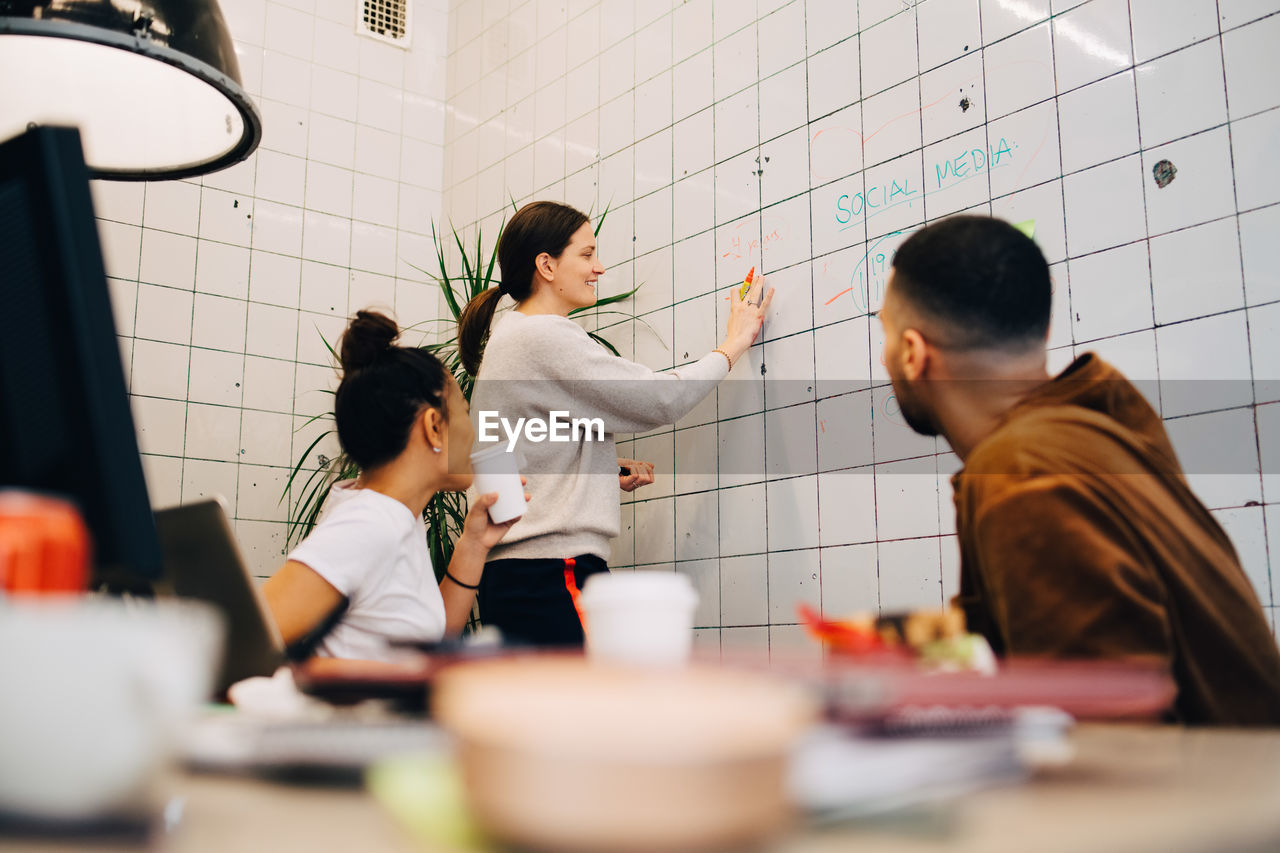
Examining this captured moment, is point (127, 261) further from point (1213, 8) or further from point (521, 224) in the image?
point (1213, 8)

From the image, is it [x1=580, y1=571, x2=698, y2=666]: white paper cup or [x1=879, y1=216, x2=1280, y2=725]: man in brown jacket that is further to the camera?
[x1=879, y1=216, x2=1280, y2=725]: man in brown jacket

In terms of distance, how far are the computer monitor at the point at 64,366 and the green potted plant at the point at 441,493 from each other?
215 cm

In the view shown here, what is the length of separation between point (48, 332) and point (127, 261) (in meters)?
3.07

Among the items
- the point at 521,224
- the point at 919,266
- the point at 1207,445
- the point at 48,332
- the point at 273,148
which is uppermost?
the point at 273,148

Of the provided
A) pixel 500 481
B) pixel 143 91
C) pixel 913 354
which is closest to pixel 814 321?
pixel 500 481

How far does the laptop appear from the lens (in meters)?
1.33

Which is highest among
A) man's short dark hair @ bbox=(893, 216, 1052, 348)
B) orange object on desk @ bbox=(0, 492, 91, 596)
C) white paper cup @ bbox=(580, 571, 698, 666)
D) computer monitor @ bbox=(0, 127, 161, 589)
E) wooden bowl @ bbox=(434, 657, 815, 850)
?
man's short dark hair @ bbox=(893, 216, 1052, 348)

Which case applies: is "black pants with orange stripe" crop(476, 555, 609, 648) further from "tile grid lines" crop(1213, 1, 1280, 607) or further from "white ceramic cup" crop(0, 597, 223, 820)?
"white ceramic cup" crop(0, 597, 223, 820)

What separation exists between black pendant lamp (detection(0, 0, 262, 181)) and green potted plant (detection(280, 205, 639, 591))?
1248 mm

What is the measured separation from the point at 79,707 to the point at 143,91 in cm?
153

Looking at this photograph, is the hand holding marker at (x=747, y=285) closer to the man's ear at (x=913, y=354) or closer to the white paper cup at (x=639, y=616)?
the man's ear at (x=913, y=354)

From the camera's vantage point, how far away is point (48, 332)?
0.72 meters

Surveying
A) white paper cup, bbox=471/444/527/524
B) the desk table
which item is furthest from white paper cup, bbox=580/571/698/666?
white paper cup, bbox=471/444/527/524

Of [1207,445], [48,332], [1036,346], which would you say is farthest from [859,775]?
[1207,445]
